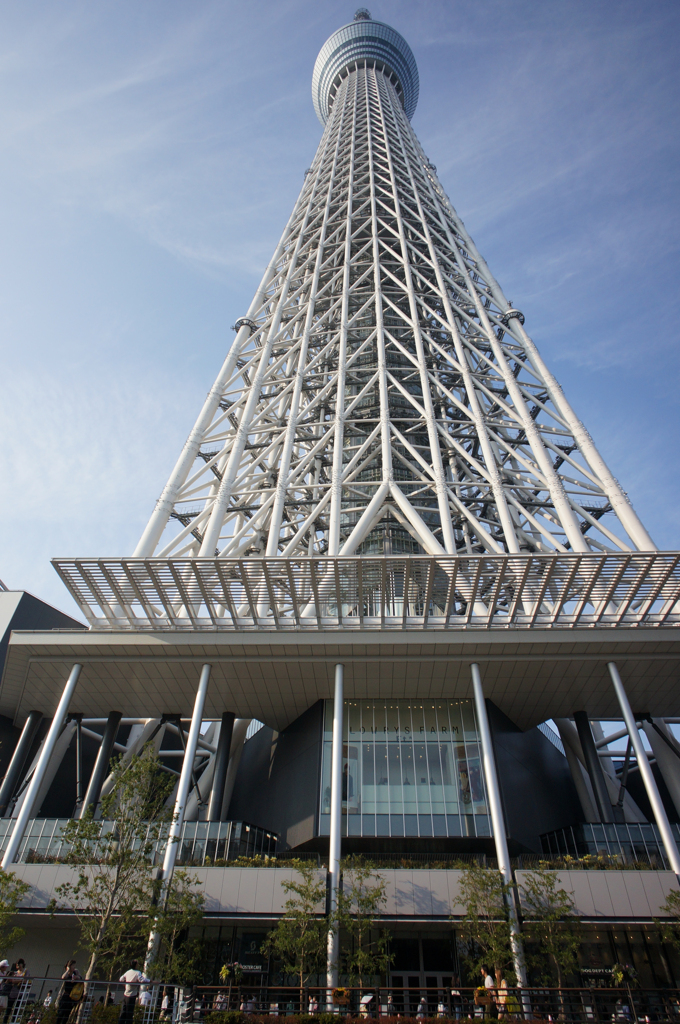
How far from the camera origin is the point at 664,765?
34844 millimetres

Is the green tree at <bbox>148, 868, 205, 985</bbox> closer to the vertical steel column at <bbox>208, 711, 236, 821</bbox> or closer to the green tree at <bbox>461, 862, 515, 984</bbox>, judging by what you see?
the vertical steel column at <bbox>208, 711, 236, 821</bbox>

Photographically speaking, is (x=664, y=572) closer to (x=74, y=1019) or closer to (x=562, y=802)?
(x=562, y=802)

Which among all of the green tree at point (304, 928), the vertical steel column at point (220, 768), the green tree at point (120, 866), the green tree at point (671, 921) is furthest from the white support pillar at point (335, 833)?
the green tree at point (671, 921)

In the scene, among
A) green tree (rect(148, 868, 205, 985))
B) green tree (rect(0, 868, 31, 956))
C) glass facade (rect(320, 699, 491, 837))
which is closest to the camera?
green tree (rect(148, 868, 205, 985))

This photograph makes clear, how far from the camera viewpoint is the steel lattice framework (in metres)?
37.1

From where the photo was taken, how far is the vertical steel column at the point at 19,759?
3425cm

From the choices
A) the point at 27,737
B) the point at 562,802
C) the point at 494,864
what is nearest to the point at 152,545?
the point at 27,737

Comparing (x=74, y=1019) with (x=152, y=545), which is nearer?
(x=74, y=1019)

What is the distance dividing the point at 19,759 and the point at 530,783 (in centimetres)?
2777

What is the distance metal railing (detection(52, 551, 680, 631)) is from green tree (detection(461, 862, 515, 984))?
401 inches

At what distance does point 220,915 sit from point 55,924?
315 inches

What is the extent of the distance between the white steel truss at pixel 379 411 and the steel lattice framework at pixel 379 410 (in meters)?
0.18

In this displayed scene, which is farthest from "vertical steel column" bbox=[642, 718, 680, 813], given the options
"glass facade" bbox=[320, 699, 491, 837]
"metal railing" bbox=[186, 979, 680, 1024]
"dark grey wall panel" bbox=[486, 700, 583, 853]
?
"metal railing" bbox=[186, 979, 680, 1024]

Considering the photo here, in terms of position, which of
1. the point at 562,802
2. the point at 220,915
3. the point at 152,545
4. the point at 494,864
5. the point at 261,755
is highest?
the point at 152,545
